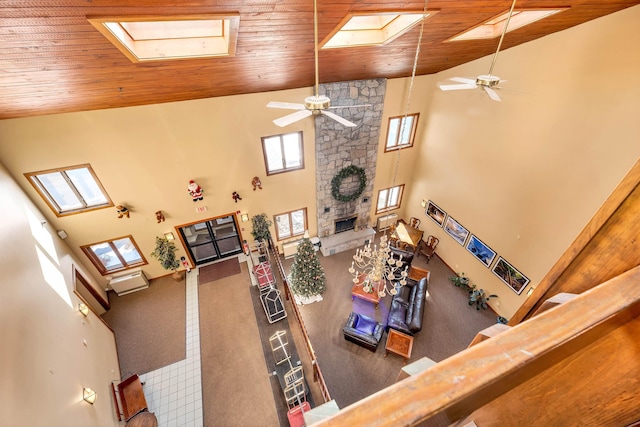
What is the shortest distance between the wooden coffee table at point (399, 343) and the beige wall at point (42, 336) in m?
5.51

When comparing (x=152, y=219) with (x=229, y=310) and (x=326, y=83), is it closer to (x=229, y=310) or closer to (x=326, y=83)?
(x=229, y=310)

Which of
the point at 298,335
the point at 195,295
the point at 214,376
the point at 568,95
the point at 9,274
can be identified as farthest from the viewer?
the point at 195,295

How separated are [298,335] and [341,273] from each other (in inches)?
101

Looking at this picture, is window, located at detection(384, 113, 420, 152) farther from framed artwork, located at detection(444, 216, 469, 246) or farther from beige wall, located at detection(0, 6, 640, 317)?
framed artwork, located at detection(444, 216, 469, 246)

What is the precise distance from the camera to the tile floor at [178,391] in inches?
202

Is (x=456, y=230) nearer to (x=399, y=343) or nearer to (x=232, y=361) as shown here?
(x=399, y=343)

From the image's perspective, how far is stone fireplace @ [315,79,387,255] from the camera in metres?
6.99

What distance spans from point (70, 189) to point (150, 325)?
3.78 m

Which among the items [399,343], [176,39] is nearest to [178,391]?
[399,343]

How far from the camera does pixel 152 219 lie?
687 cm

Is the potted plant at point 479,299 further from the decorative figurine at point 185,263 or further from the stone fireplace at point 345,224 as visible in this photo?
the decorative figurine at point 185,263

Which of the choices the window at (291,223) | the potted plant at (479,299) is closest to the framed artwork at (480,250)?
the potted plant at (479,299)

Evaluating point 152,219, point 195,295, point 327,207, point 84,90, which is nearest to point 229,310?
point 195,295

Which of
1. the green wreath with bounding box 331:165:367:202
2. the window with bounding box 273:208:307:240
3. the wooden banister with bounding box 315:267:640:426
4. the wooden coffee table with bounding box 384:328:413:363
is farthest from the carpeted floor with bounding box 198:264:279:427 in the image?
the wooden banister with bounding box 315:267:640:426
